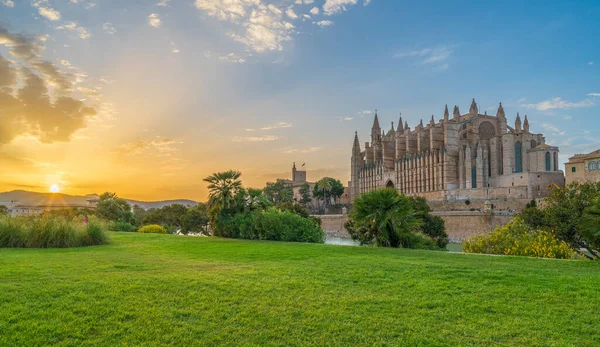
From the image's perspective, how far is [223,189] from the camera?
2144cm

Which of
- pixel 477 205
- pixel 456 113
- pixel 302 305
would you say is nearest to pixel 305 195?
pixel 456 113

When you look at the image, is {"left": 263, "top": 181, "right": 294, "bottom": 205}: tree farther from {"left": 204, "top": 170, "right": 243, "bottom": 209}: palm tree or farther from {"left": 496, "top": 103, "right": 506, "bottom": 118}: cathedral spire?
{"left": 204, "top": 170, "right": 243, "bottom": 209}: palm tree

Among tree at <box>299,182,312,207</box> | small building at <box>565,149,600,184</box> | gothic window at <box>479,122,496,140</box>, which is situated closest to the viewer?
small building at <box>565,149,600,184</box>

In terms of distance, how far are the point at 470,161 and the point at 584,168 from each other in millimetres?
17501

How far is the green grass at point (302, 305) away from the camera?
177 inches

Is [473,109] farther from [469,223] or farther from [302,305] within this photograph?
[302,305]

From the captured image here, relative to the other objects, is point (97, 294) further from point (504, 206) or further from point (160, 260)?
point (504, 206)

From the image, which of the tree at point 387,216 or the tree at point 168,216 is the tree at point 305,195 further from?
the tree at point 387,216

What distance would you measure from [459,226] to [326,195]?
182 feet

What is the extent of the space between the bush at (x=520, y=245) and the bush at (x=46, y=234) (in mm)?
14009

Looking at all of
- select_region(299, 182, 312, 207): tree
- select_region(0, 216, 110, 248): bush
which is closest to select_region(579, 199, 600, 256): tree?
select_region(0, 216, 110, 248): bush

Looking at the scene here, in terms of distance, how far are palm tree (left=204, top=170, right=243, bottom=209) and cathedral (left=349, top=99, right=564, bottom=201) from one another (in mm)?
47262

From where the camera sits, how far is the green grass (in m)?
4.50

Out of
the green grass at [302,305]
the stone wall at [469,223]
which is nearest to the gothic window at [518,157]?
the stone wall at [469,223]
